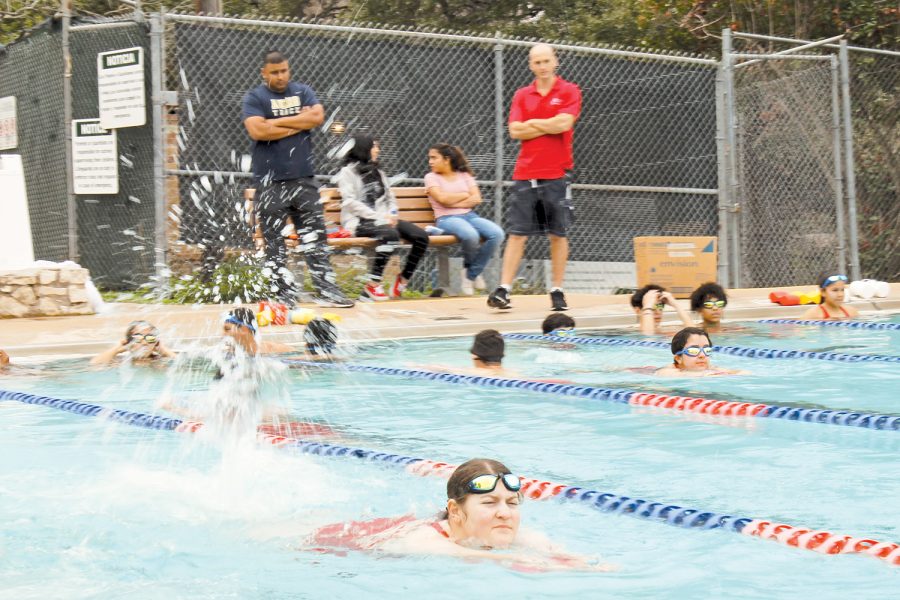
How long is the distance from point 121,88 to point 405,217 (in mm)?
3039

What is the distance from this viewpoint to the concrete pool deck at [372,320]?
9.57 m

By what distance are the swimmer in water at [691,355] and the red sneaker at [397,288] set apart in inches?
175

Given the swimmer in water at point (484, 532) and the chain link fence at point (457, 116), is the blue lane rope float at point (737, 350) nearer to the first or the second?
the chain link fence at point (457, 116)

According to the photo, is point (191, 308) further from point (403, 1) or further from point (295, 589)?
point (403, 1)

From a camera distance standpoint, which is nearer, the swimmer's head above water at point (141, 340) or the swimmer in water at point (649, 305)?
the swimmer's head above water at point (141, 340)

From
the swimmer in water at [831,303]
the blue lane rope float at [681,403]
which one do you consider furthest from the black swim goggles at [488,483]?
the swimmer in water at [831,303]

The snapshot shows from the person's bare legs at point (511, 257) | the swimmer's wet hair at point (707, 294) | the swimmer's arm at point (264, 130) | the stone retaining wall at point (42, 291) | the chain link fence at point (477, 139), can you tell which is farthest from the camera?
the chain link fence at point (477, 139)

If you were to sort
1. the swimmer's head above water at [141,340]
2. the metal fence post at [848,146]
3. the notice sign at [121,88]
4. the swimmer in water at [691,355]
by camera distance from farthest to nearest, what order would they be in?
the metal fence post at [848,146], the notice sign at [121,88], the swimmer's head above water at [141,340], the swimmer in water at [691,355]

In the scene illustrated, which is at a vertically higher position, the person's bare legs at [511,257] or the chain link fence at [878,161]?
the chain link fence at [878,161]

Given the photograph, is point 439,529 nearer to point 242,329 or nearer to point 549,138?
point 242,329

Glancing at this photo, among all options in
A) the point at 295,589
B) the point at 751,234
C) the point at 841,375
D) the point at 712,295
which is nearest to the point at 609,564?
the point at 295,589

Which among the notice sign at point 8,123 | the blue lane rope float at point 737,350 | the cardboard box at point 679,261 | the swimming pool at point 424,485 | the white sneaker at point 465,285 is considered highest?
the notice sign at point 8,123

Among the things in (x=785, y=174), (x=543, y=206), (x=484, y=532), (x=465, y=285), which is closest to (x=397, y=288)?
(x=465, y=285)

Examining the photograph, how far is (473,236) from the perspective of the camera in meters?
12.4
